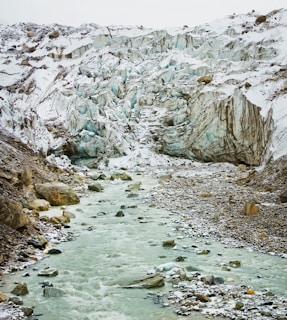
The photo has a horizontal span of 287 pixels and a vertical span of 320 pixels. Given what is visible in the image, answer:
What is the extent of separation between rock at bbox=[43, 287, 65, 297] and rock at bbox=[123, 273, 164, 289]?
131 cm

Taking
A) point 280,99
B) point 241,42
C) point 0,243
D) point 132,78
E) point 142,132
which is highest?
point 241,42

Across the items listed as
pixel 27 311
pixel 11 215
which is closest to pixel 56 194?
pixel 11 215

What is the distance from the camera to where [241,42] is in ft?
106

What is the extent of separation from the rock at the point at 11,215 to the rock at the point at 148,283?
382 centimetres

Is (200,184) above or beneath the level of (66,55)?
beneath

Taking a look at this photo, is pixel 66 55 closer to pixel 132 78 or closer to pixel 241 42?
pixel 132 78

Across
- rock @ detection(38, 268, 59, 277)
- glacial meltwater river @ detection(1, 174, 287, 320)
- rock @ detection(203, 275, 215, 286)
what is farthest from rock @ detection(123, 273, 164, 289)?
rock @ detection(38, 268, 59, 277)

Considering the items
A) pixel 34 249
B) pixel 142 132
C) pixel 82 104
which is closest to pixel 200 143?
pixel 142 132

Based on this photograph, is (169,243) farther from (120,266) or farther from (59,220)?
(59,220)

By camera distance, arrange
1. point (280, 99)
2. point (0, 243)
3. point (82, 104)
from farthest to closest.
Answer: point (82, 104), point (280, 99), point (0, 243)

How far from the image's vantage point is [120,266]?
8.59 m

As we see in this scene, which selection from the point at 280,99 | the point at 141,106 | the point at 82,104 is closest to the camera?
the point at 280,99

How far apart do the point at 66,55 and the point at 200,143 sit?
2344 cm

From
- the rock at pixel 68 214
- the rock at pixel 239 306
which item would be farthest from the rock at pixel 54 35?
the rock at pixel 239 306
